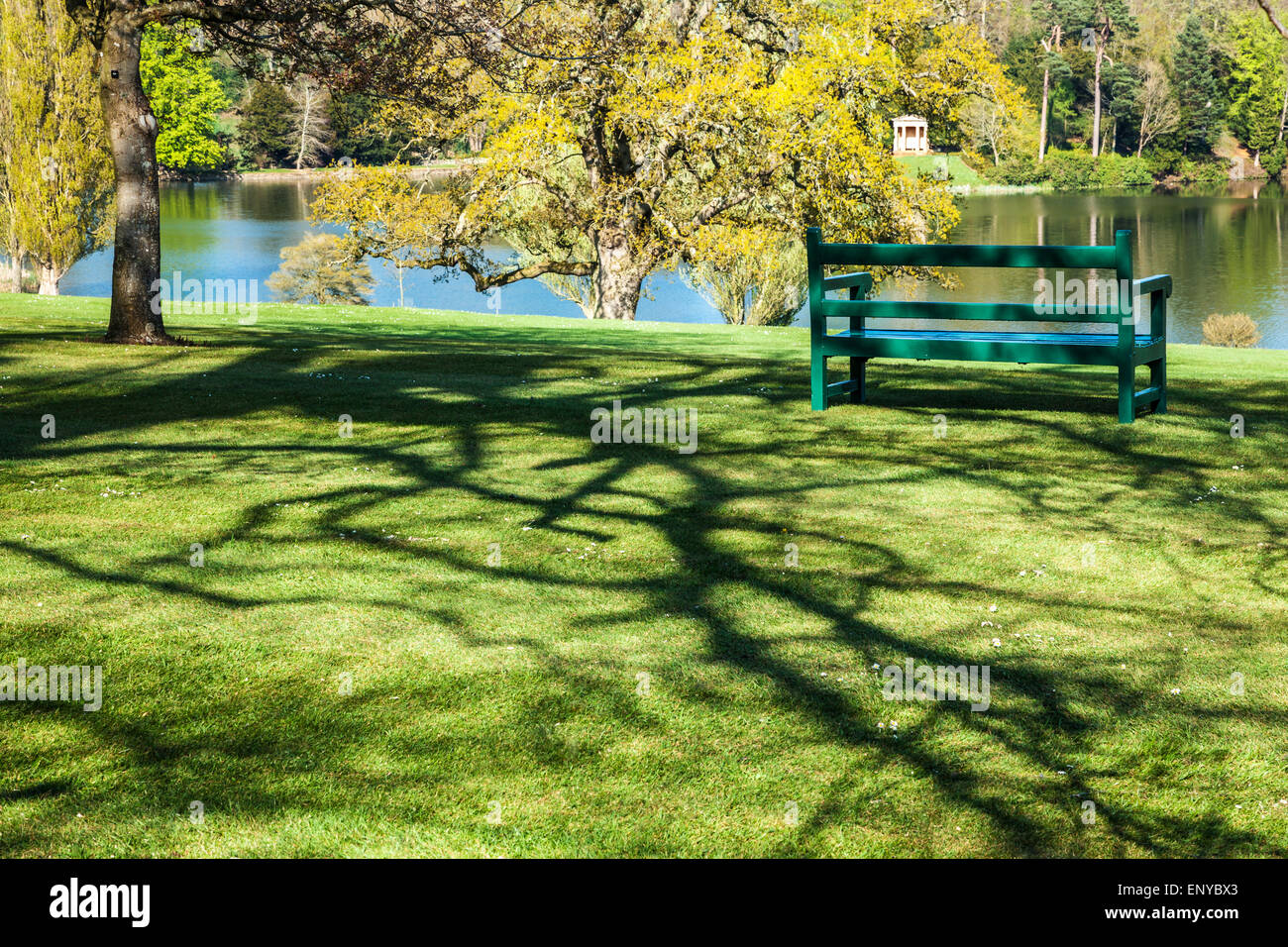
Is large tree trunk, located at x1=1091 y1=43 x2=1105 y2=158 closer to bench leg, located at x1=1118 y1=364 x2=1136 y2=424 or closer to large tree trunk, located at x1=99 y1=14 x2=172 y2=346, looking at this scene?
large tree trunk, located at x1=99 y1=14 x2=172 y2=346

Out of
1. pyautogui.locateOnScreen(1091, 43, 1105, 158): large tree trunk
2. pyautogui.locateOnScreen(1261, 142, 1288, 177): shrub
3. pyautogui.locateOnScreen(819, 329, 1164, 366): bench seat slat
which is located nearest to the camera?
pyautogui.locateOnScreen(819, 329, 1164, 366): bench seat slat

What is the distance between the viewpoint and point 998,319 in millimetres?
9719

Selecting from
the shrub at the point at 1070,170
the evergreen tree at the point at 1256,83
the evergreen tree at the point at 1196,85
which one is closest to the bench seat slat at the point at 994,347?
the shrub at the point at 1070,170

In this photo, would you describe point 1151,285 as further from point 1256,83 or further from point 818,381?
point 1256,83

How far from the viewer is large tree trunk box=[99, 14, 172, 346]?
1405 cm

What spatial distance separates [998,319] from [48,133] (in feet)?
138

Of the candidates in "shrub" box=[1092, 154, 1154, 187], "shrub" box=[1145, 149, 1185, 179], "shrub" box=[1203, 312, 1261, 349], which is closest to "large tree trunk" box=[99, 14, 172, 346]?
"shrub" box=[1203, 312, 1261, 349]

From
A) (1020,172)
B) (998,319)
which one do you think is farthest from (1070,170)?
(998,319)

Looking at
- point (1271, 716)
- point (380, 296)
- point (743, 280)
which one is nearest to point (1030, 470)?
point (1271, 716)

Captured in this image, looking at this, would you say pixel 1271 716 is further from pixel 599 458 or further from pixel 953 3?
pixel 953 3

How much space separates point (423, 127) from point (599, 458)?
22.1 metres

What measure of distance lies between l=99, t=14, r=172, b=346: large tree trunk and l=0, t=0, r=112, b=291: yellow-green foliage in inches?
1227

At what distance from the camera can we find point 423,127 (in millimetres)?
28609

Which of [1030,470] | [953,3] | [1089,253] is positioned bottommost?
[1030,470]
